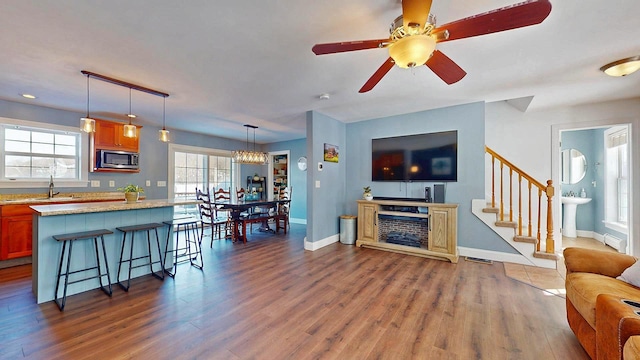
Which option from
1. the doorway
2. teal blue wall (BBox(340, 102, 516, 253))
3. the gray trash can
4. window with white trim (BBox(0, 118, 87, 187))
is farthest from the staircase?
window with white trim (BBox(0, 118, 87, 187))

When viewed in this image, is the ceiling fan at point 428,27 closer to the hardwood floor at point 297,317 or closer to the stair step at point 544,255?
the hardwood floor at point 297,317

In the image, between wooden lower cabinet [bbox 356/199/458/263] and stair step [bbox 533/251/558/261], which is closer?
stair step [bbox 533/251/558/261]

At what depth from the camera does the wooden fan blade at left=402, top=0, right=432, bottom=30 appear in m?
1.27

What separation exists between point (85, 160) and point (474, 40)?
6080 millimetres

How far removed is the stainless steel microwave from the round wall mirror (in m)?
8.66

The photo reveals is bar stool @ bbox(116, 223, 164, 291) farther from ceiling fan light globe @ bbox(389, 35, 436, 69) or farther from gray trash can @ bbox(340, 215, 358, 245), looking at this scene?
ceiling fan light globe @ bbox(389, 35, 436, 69)

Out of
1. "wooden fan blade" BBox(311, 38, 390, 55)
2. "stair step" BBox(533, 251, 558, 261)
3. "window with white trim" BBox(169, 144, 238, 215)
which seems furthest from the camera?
"window with white trim" BBox(169, 144, 238, 215)

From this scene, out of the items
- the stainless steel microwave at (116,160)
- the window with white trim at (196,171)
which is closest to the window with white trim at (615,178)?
the window with white trim at (196,171)

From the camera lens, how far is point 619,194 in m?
4.38

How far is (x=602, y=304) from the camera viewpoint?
136cm

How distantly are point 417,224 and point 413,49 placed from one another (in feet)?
11.0

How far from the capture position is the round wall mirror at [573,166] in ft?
16.5

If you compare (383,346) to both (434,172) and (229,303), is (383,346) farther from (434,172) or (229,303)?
(434,172)

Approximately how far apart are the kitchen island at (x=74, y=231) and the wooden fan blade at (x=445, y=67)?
10.4ft
